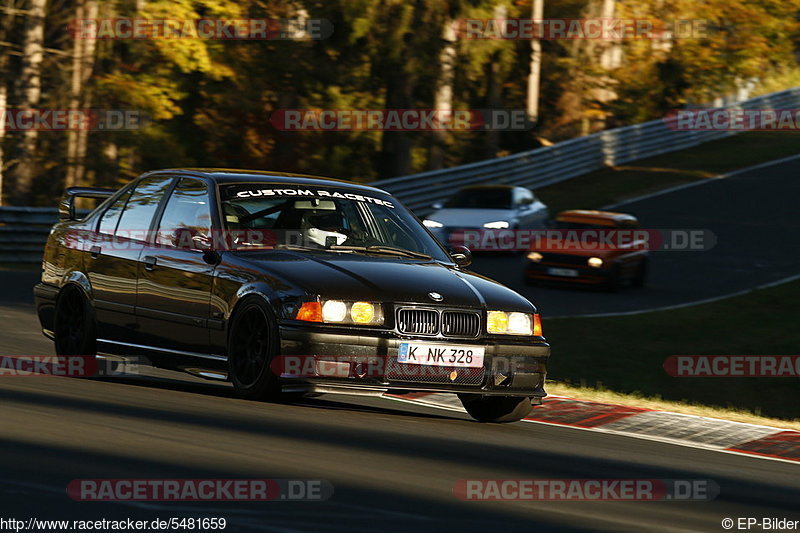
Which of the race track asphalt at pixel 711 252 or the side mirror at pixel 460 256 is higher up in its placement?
the race track asphalt at pixel 711 252

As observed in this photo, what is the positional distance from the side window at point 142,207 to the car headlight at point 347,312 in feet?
6.82

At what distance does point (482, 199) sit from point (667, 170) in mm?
15048

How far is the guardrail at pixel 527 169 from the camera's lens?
24891 millimetres

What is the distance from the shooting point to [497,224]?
28250 mm

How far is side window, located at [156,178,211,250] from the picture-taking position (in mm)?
9320

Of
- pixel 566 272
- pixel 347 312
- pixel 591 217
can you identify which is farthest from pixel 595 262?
pixel 347 312

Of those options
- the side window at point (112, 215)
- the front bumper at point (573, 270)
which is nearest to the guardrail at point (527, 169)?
the front bumper at point (573, 270)

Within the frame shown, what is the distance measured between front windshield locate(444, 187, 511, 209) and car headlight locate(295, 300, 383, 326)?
67.4ft

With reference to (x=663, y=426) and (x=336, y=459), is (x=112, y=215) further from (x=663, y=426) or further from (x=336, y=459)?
(x=663, y=426)

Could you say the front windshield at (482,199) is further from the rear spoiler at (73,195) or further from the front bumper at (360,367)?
the front bumper at (360,367)

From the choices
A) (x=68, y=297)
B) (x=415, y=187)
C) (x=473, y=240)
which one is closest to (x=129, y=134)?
(x=415, y=187)

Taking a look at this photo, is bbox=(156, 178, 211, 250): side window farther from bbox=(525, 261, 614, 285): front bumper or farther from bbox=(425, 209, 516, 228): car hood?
bbox=(425, 209, 516, 228): car hood

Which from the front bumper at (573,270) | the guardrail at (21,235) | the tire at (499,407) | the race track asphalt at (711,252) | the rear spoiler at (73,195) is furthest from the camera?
the front bumper at (573,270)

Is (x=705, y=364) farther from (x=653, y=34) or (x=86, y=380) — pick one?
(x=653, y=34)
